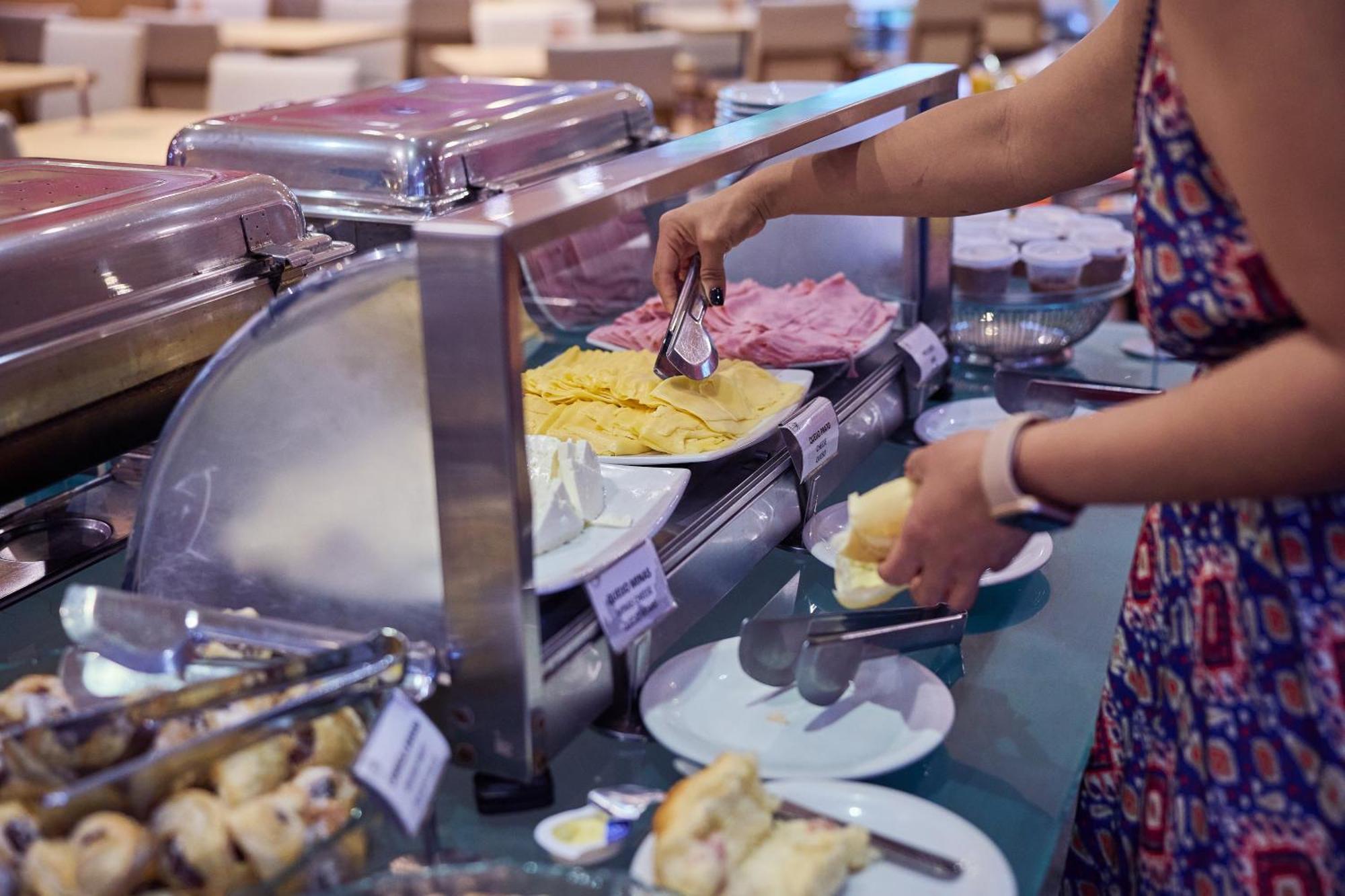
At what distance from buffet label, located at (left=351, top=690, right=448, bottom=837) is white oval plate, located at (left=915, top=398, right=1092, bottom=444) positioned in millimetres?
899

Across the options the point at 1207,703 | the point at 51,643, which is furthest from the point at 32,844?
the point at 1207,703

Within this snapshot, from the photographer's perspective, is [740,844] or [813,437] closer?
A: [740,844]

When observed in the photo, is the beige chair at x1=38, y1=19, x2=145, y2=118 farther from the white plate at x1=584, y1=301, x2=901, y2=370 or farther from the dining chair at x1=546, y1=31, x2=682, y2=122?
the white plate at x1=584, y1=301, x2=901, y2=370

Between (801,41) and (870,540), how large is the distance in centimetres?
722

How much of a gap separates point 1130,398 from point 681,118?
23.4ft

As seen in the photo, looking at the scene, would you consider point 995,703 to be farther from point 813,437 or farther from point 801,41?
point 801,41

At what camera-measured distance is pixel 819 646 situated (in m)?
0.92

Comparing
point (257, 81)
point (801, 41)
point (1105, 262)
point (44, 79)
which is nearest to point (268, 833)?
point (1105, 262)

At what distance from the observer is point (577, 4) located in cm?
846

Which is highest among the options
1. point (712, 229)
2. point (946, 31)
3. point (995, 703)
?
point (946, 31)

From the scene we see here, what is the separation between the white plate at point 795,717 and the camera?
Result: 0.88 m

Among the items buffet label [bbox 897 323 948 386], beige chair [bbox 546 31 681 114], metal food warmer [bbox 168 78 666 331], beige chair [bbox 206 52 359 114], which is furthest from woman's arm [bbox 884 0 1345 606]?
beige chair [bbox 546 31 681 114]

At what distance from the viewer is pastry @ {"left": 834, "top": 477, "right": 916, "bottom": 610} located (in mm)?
890

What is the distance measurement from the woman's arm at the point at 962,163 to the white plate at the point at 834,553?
10.1 inches
